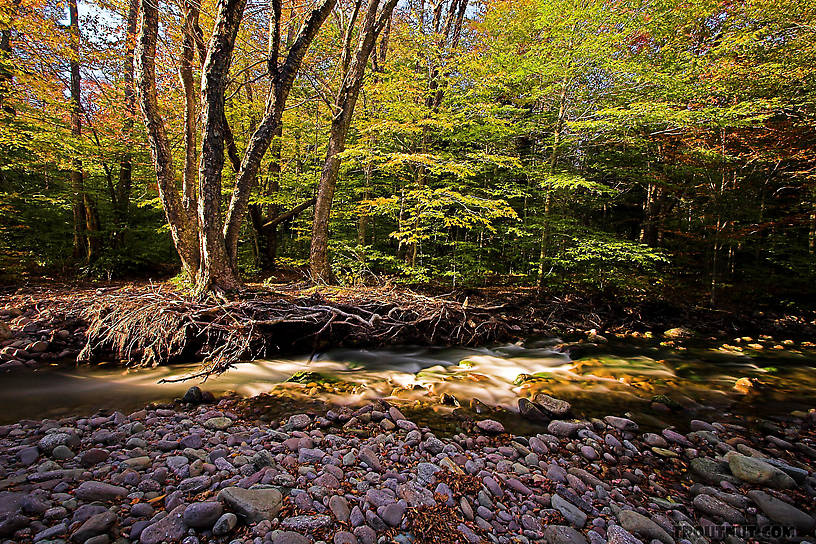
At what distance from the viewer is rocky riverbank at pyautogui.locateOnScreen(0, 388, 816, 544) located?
5.16 ft

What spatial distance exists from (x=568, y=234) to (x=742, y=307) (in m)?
6.20

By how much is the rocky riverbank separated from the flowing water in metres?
0.56

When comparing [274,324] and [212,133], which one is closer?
[212,133]

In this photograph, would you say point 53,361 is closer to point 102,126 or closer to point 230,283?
point 230,283

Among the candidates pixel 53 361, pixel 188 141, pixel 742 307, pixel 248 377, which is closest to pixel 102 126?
pixel 188 141

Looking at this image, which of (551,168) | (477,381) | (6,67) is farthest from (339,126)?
(6,67)

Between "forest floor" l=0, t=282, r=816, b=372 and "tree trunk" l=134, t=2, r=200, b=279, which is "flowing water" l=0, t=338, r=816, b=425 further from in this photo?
"tree trunk" l=134, t=2, r=200, b=279

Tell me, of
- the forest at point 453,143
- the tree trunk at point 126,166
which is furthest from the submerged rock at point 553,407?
the tree trunk at point 126,166

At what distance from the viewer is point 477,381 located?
13.9ft

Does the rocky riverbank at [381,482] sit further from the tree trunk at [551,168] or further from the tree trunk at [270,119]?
the tree trunk at [551,168]

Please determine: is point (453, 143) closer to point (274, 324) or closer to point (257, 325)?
point (274, 324)

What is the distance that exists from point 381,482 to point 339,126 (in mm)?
7221

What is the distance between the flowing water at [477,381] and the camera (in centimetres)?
342

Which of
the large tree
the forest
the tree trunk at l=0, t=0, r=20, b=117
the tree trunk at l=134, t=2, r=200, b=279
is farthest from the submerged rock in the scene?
the tree trunk at l=0, t=0, r=20, b=117
